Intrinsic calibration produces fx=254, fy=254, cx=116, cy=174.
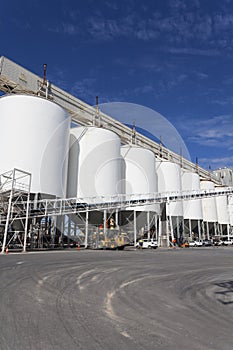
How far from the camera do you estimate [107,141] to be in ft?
119

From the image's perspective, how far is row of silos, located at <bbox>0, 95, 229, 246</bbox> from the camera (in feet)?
86.5

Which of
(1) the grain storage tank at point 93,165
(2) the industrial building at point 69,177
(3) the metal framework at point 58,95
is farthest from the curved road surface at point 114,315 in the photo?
(3) the metal framework at point 58,95

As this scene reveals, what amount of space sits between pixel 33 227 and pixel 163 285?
25327 millimetres

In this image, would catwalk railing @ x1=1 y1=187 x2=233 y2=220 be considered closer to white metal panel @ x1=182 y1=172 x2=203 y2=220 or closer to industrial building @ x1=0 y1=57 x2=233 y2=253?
industrial building @ x1=0 y1=57 x2=233 y2=253

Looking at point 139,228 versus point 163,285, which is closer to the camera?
point 163,285

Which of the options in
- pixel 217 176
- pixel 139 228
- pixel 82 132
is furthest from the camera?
pixel 217 176

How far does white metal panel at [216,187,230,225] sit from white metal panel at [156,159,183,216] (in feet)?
Result: 89.7

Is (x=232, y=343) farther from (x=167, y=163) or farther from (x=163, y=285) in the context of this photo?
(x=167, y=163)

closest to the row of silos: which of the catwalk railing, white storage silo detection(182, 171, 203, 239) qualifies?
the catwalk railing

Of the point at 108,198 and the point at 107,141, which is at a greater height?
the point at 107,141

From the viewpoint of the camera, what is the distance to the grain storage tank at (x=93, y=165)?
33031mm

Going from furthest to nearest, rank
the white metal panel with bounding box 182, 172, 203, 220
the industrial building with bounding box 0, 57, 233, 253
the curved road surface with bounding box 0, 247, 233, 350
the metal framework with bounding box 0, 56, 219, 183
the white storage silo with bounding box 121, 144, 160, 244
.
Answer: the white metal panel with bounding box 182, 172, 203, 220 → the white storage silo with bounding box 121, 144, 160, 244 → the metal framework with bounding box 0, 56, 219, 183 → the industrial building with bounding box 0, 57, 233, 253 → the curved road surface with bounding box 0, 247, 233, 350

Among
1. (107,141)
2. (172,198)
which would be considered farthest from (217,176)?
(107,141)

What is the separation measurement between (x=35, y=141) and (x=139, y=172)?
18.7 meters
